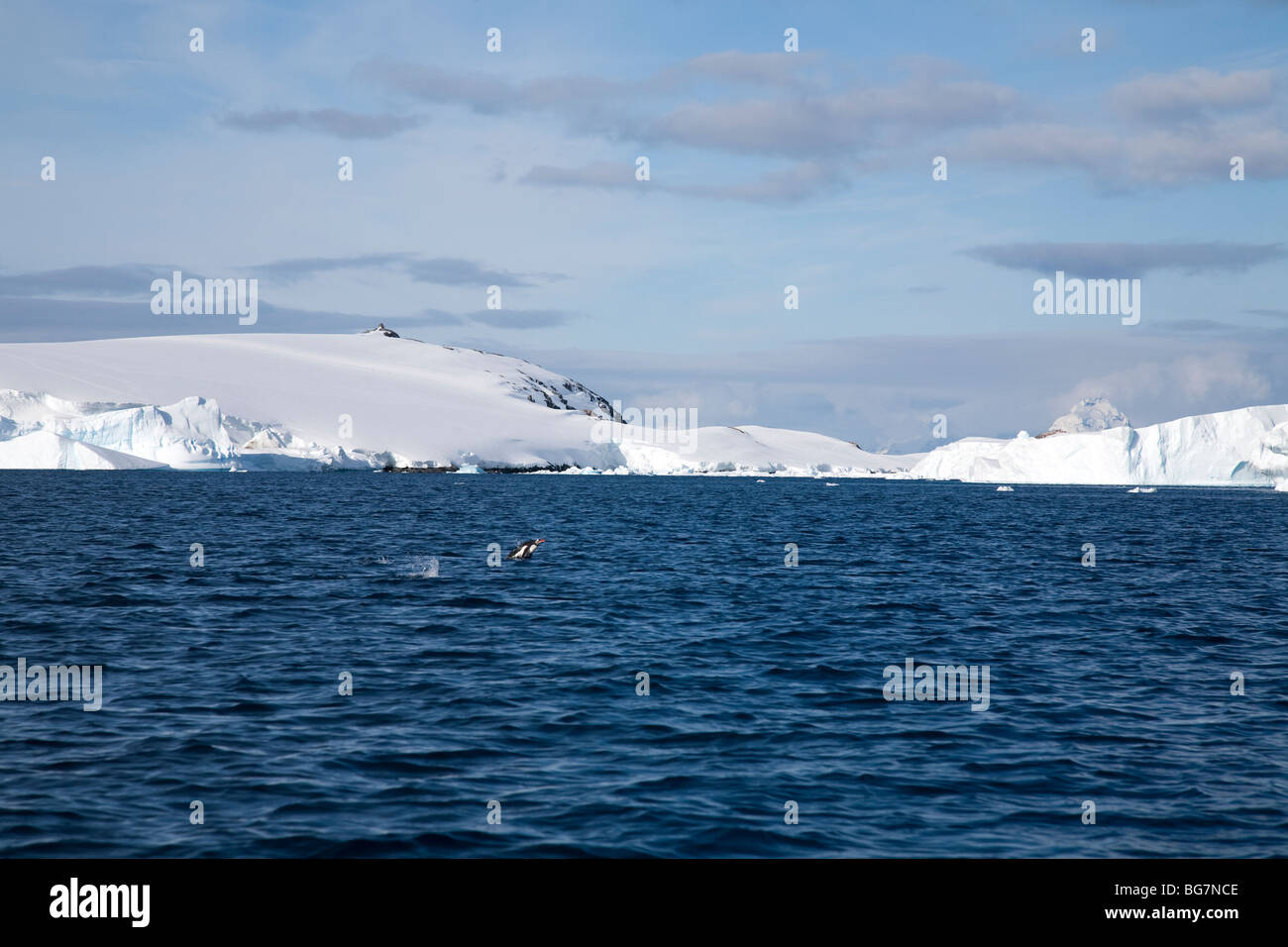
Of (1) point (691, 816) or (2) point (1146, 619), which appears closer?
(1) point (691, 816)

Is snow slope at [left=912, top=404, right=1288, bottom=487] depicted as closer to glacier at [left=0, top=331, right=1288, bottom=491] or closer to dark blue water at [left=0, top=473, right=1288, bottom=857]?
glacier at [left=0, top=331, right=1288, bottom=491]

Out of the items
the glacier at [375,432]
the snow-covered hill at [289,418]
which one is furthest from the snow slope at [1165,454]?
the snow-covered hill at [289,418]

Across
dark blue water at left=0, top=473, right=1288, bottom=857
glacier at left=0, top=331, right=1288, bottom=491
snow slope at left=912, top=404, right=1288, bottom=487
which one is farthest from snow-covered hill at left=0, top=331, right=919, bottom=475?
dark blue water at left=0, top=473, right=1288, bottom=857

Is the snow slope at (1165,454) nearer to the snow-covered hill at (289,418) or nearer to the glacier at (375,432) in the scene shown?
the glacier at (375,432)

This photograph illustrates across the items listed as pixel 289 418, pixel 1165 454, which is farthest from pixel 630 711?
pixel 289 418
